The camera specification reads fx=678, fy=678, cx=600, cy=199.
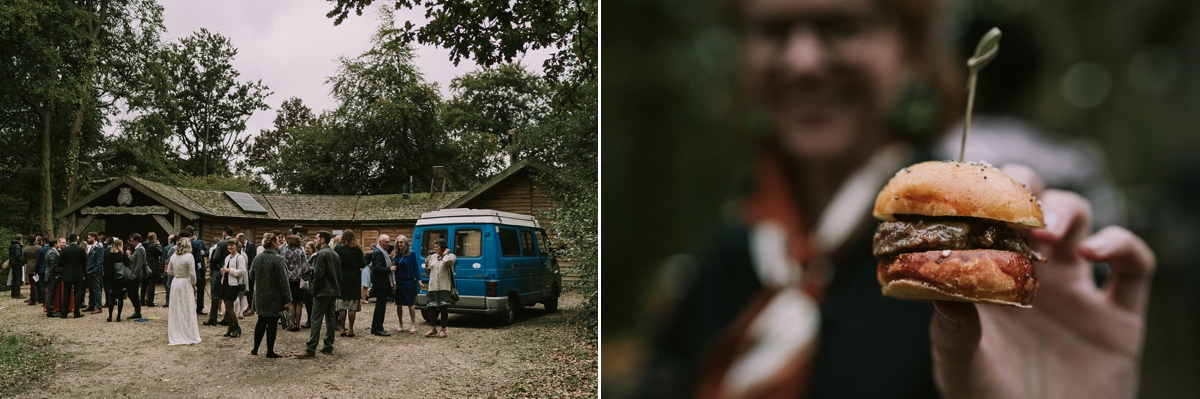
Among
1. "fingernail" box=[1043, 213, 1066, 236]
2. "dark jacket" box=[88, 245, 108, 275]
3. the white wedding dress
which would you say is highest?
"fingernail" box=[1043, 213, 1066, 236]

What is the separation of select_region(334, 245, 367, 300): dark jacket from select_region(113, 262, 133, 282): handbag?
11.9 feet

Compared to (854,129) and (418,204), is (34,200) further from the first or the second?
(854,129)

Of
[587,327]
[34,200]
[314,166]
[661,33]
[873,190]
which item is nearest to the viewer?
[873,190]

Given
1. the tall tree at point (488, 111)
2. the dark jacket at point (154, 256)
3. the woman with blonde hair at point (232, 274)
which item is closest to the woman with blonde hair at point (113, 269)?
the dark jacket at point (154, 256)

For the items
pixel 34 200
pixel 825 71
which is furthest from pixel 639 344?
pixel 34 200

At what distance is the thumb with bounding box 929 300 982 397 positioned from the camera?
197 centimetres

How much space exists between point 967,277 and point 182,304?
8.40 m

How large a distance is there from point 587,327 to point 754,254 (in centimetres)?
721

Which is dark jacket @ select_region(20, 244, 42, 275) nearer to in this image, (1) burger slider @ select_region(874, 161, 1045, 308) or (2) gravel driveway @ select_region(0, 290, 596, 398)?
(2) gravel driveway @ select_region(0, 290, 596, 398)

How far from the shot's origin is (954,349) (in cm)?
214

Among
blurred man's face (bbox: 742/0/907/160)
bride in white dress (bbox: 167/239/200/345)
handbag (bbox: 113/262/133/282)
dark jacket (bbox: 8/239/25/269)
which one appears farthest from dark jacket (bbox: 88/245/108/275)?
blurred man's face (bbox: 742/0/907/160)

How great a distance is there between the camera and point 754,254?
244 cm

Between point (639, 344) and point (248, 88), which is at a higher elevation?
point (248, 88)

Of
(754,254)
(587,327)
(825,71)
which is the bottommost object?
(587,327)
